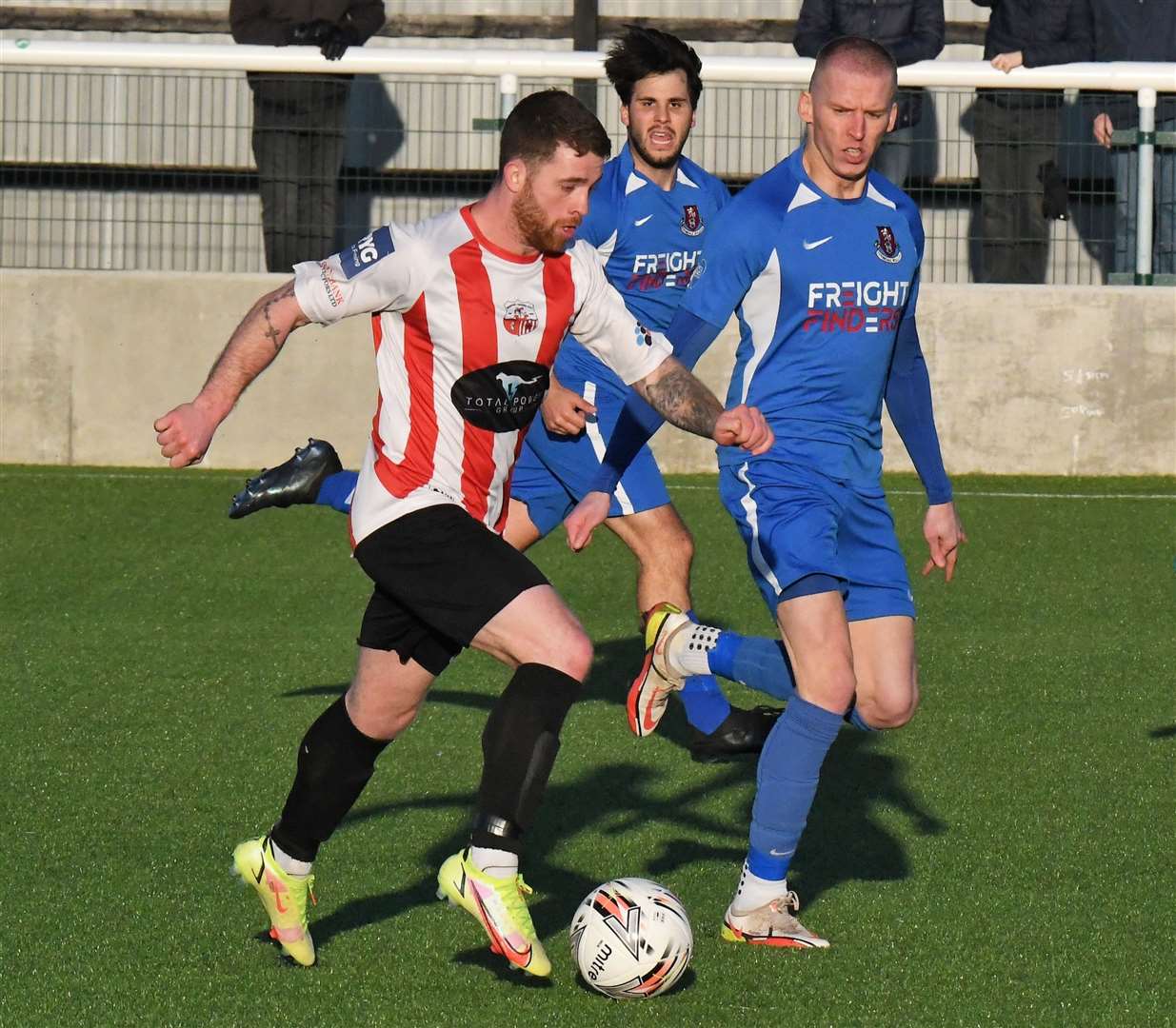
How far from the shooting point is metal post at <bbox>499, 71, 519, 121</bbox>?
39.1 feet

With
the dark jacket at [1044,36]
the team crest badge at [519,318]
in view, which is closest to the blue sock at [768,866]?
the team crest badge at [519,318]

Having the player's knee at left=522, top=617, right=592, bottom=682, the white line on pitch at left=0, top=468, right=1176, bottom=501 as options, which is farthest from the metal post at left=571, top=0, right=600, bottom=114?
the player's knee at left=522, top=617, right=592, bottom=682

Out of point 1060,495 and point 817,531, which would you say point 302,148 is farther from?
point 817,531

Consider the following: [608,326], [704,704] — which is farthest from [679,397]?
[704,704]

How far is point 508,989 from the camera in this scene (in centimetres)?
Answer: 458

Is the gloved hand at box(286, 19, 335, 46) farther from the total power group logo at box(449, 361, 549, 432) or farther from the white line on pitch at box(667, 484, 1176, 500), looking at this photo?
the total power group logo at box(449, 361, 549, 432)

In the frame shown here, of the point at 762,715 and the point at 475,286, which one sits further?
the point at 762,715

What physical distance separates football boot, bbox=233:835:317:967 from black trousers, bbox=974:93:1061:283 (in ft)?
27.0

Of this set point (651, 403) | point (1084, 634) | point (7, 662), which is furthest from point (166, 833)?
point (1084, 634)

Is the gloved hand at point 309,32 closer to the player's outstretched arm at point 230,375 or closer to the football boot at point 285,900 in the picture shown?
the player's outstretched arm at point 230,375

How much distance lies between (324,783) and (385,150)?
7928 mm

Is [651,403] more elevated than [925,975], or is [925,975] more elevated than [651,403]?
[651,403]

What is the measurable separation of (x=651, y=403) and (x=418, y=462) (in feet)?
2.03

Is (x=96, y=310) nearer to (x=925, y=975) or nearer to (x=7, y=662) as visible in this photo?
(x=7, y=662)
